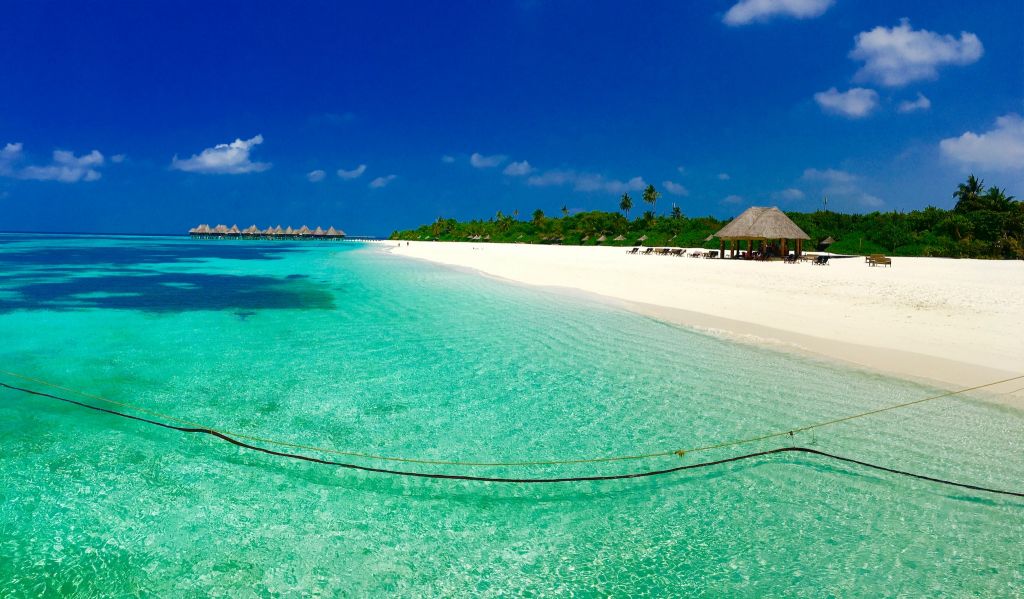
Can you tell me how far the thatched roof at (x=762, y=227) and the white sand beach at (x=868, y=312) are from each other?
31.1 ft

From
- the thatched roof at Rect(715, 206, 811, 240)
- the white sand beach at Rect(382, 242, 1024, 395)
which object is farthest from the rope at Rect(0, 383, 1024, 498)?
the thatched roof at Rect(715, 206, 811, 240)

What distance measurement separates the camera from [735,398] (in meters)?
6.52

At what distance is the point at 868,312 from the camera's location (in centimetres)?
1116

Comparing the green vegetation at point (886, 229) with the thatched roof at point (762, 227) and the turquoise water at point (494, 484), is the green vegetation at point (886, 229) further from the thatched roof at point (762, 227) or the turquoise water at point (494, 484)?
the turquoise water at point (494, 484)

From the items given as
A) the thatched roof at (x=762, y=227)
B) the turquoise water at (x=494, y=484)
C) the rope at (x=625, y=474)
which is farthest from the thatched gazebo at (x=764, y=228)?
the rope at (x=625, y=474)

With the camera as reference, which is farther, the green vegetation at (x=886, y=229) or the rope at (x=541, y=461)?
the green vegetation at (x=886, y=229)

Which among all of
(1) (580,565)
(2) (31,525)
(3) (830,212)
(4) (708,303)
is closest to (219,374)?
(2) (31,525)

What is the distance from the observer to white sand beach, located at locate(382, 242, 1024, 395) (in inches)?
309

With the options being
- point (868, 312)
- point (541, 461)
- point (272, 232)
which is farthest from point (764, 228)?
point (272, 232)

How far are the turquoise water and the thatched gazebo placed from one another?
2309 centimetres

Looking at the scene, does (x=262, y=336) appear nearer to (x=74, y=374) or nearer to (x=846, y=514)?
(x=74, y=374)

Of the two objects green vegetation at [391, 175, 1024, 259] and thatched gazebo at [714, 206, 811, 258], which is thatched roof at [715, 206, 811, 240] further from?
green vegetation at [391, 175, 1024, 259]

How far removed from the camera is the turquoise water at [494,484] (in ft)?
10.9

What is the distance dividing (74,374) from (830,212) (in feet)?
157
